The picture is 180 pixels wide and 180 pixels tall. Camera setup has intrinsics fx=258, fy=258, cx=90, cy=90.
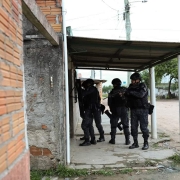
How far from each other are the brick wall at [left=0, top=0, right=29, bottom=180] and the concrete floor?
9.16 ft

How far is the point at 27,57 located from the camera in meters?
4.62

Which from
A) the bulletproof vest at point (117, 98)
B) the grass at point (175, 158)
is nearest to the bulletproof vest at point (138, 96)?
the bulletproof vest at point (117, 98)

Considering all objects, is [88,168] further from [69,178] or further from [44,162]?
[44,162]

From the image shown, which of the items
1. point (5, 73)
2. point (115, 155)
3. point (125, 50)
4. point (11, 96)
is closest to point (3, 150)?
point (11, 96)

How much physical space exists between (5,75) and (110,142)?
5.25 meters

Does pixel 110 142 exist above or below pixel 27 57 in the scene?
below

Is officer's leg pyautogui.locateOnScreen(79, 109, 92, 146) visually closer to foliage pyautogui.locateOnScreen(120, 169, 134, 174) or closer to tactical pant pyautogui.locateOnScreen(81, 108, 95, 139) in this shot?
tactical pant pyautogui.locateOnScreen(81, 108, 95, 139)

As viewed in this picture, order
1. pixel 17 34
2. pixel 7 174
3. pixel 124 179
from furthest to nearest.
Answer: pixel 124 179, pixel 17 34, pixel 7 174

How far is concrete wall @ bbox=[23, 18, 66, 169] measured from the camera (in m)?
4.60

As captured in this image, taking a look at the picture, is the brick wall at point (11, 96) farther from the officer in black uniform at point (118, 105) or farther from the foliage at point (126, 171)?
the officer in black uniform at point (118, 105)

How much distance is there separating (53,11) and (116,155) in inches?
128

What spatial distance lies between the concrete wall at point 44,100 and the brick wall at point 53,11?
36 cm

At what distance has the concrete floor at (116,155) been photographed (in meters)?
4.97

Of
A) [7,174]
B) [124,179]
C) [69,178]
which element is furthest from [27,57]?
[7,174]
